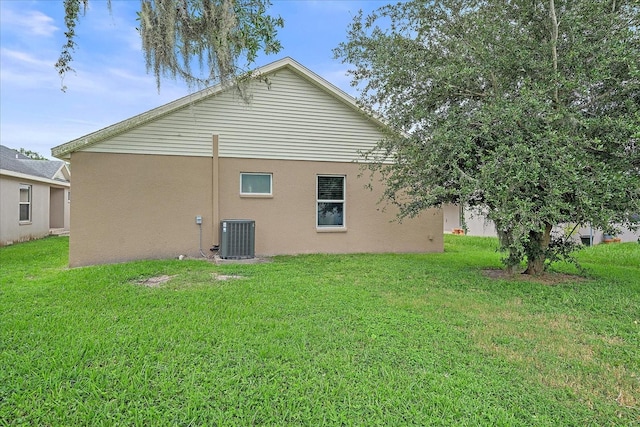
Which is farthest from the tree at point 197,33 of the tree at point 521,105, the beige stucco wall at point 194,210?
the beige stucco wall at point 194,210

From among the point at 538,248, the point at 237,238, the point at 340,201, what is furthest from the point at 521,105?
the point at 237,238

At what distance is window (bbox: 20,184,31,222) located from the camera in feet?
45.0

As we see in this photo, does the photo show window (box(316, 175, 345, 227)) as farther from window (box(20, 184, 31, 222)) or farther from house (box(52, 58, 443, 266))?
window (box(20, 184, 31, 222))

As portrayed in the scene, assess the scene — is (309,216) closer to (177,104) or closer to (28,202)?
(177,104)

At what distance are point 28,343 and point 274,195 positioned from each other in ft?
21.1

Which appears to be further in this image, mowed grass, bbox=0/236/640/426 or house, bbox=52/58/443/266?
house, bbox=52/58/443/266

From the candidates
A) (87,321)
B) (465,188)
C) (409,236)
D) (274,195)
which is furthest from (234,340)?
(409,236)

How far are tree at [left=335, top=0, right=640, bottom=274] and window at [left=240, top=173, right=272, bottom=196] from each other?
3.86m

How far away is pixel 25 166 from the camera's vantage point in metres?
15.0

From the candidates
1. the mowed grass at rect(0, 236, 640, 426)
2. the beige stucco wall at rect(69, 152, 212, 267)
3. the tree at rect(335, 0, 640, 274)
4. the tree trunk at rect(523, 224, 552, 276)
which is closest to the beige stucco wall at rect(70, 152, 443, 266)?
the beige stucco wall at rect(69, 152, 212, 267)

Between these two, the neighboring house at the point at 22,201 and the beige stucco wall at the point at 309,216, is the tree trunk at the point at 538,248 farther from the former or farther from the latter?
the neighboring house at the point at 22,201

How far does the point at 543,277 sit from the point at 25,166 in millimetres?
18550

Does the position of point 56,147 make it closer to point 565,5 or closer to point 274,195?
point 274,195

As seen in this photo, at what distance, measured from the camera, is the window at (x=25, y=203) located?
539 inches
